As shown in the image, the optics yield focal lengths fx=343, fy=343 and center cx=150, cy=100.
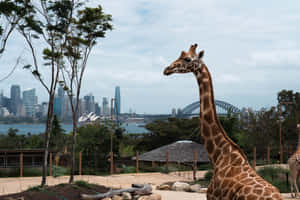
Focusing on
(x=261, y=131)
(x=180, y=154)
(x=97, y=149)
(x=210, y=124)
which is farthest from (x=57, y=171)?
(x=261, y=131)

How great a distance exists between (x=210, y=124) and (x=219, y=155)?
0.50m

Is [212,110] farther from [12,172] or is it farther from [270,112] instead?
[270,112]

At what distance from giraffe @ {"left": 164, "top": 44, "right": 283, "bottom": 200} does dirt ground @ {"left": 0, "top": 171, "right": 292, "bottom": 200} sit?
7652 mm

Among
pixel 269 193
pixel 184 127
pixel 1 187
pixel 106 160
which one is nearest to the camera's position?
pixel 269 193

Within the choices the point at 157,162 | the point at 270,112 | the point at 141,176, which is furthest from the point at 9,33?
the point at 270,112

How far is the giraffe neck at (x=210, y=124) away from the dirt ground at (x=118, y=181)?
300 inches

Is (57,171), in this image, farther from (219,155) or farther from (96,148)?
(219,155)

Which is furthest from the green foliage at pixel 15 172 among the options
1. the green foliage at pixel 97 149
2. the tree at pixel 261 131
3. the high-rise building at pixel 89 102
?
the high-rise building at pixel 89 102

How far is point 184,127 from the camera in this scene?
39.5m

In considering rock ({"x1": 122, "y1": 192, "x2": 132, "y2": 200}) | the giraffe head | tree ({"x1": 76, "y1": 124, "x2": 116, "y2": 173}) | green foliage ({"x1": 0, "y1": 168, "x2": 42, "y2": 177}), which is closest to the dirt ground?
green foliage ({"x1": 0, "y1": 168, "x2": 42, "y2": 177})

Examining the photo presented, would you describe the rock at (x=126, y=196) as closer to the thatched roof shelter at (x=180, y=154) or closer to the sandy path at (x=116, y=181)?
the sandy path at (x=116, y=181)

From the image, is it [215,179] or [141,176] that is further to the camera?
[141,176]

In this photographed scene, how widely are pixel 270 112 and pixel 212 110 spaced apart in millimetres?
29649

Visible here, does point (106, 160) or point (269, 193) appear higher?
point (269, 193)
